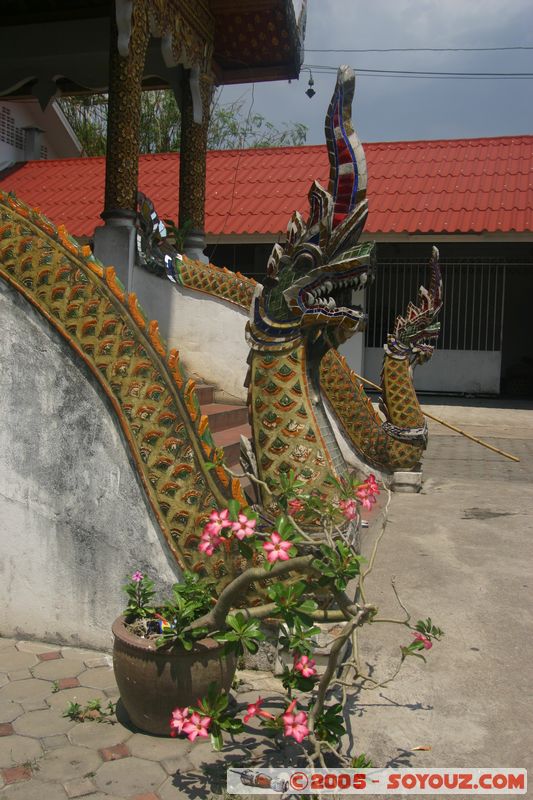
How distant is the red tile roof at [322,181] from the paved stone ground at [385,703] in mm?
8223

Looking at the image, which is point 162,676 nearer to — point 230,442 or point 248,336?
point 248,336

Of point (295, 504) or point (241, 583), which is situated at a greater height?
point (295, 504)

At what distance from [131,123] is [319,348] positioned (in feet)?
11.6

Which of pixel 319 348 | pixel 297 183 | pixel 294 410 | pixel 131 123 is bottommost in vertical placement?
pixel 294 410

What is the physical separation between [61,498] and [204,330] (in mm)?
3956

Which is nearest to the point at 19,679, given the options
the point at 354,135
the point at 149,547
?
the point at 149,547

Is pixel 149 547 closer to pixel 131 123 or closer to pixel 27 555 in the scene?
pixel 27 555

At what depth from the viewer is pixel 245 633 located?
218 cm

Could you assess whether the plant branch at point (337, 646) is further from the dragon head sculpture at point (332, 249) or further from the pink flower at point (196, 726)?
the dragon head sculpture at point (332, 249)

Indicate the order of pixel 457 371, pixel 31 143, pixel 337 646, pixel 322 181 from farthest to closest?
1. pixel 31 143
2. pixel 457 371
3. pixel 322 181
4. pixel 337 646

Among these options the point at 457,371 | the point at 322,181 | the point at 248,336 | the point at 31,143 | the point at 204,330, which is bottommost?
the point at 457,371

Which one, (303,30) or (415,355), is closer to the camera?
(415,355)

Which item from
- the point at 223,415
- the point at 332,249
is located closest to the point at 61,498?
the point at 332,249

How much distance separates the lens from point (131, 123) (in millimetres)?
6195
